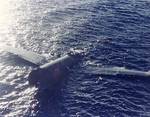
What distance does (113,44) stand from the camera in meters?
81.7

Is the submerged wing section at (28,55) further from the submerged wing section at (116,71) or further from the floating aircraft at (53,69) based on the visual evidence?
the submerged wing section at (116,71)

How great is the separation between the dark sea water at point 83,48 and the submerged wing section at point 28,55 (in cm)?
133

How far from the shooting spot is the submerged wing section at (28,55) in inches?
2886

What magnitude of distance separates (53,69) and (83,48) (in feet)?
40.0

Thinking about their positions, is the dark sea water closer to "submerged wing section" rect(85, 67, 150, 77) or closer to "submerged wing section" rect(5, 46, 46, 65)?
"submerged wing section" rect(85, 67, 150, 77)

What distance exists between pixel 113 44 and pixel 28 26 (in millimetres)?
21629

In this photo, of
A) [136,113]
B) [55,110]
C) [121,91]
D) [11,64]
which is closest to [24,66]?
[11,64]

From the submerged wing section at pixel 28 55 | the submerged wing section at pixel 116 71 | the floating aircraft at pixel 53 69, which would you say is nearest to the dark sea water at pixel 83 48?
the submerged wing section at pixel 116 71

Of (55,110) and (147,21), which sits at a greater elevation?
(147,21)

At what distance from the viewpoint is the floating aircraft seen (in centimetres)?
6669

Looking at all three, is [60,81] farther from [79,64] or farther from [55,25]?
[55,25]

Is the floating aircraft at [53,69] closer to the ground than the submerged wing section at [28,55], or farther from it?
closer to the ground

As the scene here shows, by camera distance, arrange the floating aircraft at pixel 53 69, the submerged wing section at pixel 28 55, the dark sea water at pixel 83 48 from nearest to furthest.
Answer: the dark sea water at pixel 83 48 → the floating aircraft at pixel 53 69 → the submerged wing section at pixel 28 55

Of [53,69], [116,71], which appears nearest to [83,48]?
[116,71]
